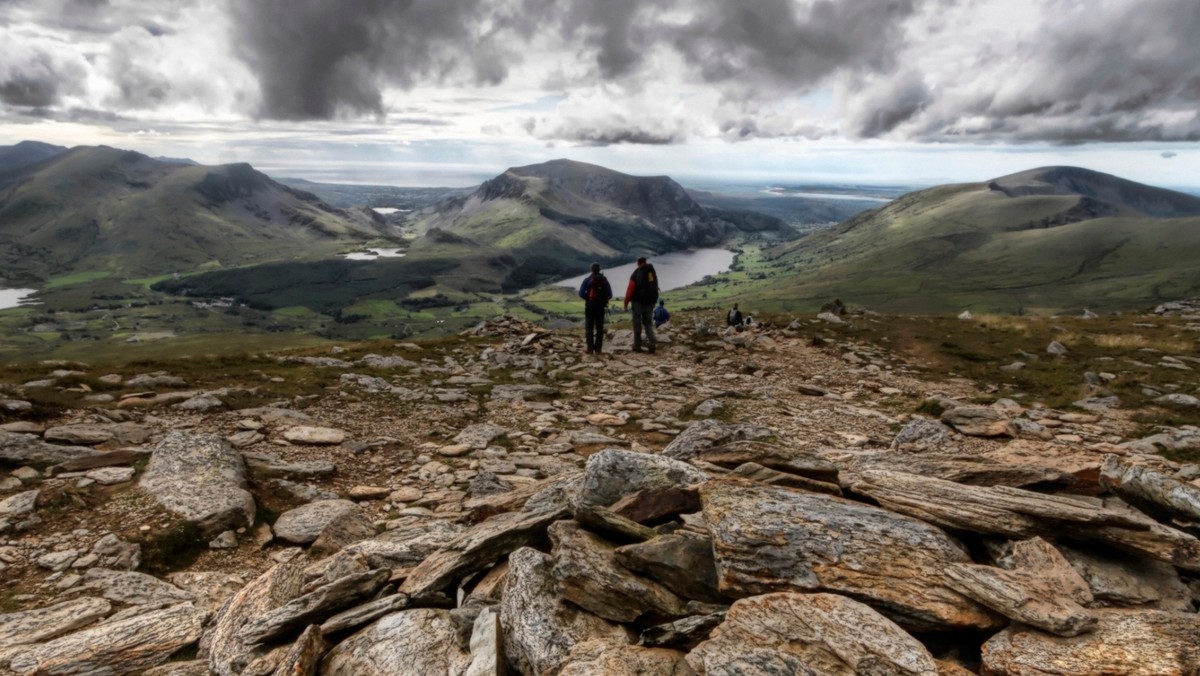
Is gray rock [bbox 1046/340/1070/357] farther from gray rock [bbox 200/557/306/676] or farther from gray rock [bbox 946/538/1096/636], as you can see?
gray rock [bbox 200/557/306/676]

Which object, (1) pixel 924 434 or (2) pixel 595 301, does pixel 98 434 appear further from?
(1) pixel 924 434

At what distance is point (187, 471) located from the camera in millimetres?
12977

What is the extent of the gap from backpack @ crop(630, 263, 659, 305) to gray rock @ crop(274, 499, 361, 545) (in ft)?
59.8

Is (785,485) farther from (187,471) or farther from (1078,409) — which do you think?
(1078,409)

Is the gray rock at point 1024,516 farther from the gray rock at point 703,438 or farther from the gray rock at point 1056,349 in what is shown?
the gray rock at point 1056,349

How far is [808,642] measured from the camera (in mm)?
6004

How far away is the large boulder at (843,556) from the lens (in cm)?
657

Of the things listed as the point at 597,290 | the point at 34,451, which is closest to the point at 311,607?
the point at 34,451

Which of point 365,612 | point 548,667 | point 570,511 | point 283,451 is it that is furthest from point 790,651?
point 283,451

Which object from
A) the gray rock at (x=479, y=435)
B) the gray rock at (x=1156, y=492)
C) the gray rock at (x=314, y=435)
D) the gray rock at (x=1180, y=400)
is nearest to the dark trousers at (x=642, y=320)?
the gray rock at (x=479, y=435)

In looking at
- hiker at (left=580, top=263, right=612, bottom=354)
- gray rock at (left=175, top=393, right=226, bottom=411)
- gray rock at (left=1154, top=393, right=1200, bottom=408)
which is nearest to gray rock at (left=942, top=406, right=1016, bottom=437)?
gray rock at (left=1154, top=393, right=1200, bottom=408)

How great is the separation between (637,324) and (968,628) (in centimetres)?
2432

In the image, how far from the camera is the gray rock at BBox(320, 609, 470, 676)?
22.6 feet

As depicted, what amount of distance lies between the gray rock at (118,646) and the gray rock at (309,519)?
9.66 ft
